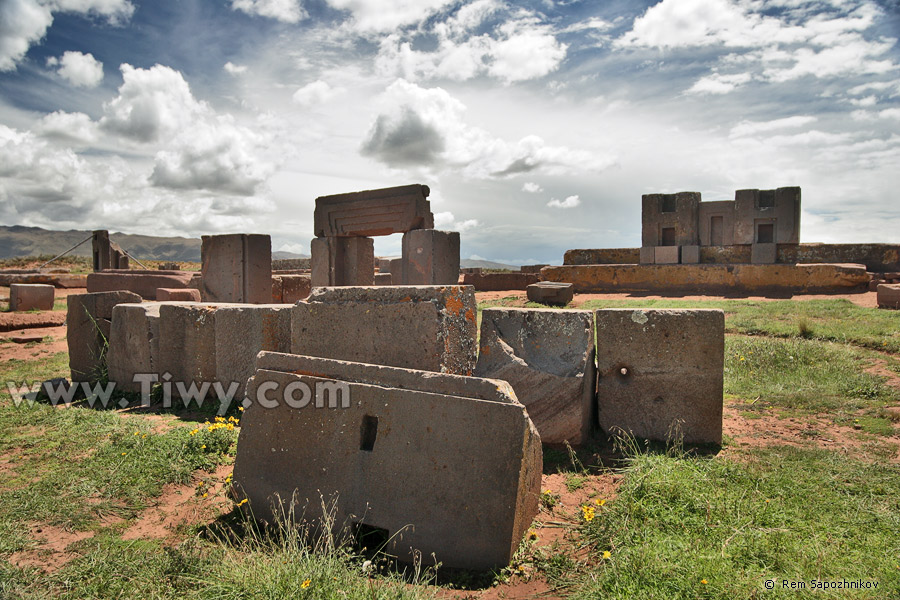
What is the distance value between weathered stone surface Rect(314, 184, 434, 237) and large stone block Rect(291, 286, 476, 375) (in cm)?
578

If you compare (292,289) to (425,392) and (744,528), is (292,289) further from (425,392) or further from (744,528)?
(744,528)

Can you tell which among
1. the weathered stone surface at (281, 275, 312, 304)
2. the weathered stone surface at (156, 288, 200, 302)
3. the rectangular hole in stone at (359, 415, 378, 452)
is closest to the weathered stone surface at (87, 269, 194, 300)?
the weathered stone surface at (156, 288, 200, 302)

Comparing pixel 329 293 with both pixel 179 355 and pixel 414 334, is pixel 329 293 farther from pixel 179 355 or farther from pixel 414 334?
pixel 179 355

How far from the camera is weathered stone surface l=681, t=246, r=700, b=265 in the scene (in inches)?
659

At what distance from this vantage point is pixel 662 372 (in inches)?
154

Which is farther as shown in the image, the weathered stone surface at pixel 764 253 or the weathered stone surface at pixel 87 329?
the weathered stone surface at pixel 764 253

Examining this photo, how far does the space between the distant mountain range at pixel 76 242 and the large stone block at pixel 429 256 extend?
4304 inches

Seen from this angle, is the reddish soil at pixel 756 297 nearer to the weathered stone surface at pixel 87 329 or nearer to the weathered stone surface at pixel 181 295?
the weathered stone surface at pixel 181 295

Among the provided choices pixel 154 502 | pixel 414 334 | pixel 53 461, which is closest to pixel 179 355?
pixel 53 461

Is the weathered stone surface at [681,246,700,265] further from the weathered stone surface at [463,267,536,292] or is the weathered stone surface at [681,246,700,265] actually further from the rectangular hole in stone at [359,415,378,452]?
the rectangular hole in stone at [359,415,378,452]

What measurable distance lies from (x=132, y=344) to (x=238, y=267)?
11.1ft

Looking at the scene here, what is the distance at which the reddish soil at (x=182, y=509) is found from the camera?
2.89 metres

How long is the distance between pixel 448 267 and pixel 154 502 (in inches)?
270

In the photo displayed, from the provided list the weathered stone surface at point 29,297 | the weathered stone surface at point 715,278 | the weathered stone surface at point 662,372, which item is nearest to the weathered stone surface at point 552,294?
the weathered stone surface at point 715,278
